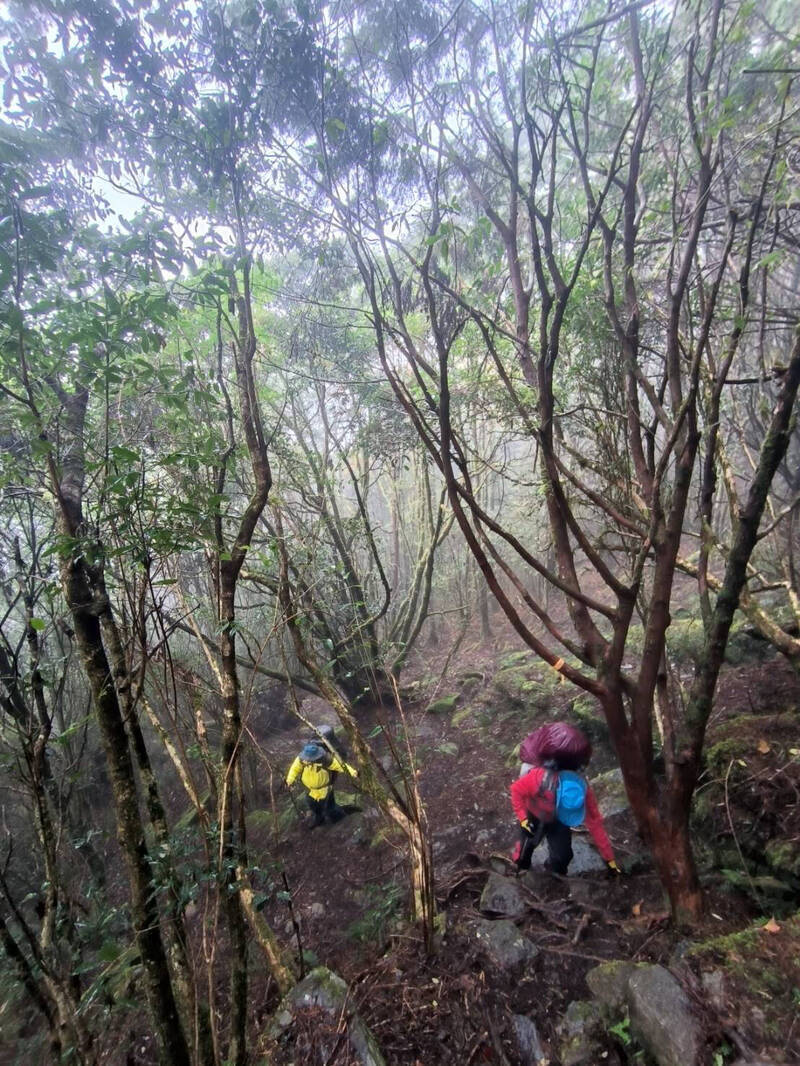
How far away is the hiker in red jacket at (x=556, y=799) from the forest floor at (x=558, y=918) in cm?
19

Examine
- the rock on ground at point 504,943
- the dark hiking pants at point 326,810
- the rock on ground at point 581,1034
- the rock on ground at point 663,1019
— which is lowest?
the dark hiking pants at point 326,810

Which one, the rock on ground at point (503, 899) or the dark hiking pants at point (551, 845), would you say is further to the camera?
the dark hiking pants at point (551, 845)

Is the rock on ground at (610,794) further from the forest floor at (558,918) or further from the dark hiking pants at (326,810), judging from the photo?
the dark hiking pants at (326,810)

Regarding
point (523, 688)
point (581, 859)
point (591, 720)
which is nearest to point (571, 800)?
point (581, 859)

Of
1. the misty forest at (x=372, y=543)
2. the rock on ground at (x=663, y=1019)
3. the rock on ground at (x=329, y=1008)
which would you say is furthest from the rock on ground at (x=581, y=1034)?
the rock on ground at (x=329, y=1008)

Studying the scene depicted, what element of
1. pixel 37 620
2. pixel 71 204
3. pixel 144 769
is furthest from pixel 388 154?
pixel 144 769

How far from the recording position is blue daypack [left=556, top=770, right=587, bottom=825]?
11.3 feet

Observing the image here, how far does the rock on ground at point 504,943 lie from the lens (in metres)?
2.72

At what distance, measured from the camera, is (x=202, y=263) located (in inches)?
146

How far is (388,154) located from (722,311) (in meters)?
2.75

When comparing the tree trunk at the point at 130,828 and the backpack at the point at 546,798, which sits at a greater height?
the tree trunk at the point at 130,828

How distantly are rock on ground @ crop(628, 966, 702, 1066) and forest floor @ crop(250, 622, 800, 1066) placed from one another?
6 centimetres

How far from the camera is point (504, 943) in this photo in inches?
111

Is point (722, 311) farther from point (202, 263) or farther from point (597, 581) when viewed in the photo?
point (597, 581)
